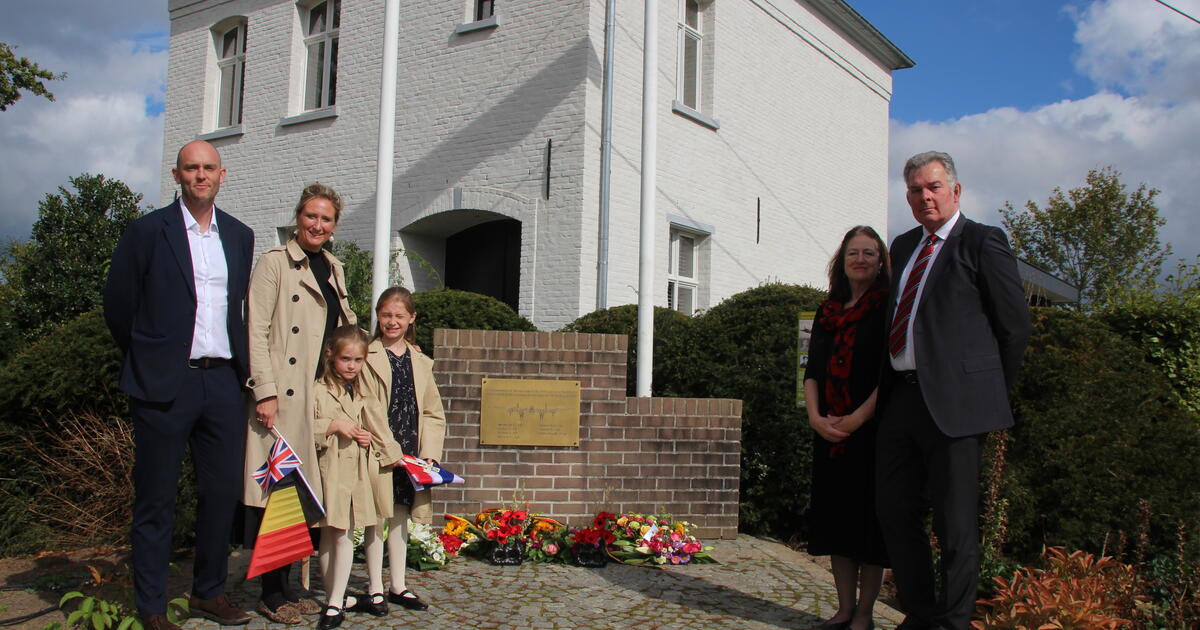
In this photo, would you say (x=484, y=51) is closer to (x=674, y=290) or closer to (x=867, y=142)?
(x=674, y=290)

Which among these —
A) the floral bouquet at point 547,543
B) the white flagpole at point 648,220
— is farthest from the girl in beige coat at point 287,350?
the white flagpole at point 648,220

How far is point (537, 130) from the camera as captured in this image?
9.81 meters

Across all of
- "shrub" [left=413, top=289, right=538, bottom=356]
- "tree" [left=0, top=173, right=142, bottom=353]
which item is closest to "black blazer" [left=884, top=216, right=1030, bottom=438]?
"shrub" [left=413, top=289, right=538, bottom=356]

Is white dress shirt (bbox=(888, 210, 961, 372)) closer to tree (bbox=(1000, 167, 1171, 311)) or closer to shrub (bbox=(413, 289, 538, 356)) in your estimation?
shrub (bbox=(413, 289, 538, 356))

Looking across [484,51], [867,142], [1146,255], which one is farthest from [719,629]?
[1146,255]

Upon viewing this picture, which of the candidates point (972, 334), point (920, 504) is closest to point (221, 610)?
point (920, 504)

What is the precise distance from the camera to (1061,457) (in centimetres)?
518

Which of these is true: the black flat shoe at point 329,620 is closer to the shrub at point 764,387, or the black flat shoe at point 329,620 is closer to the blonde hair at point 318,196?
the blonde hair at point 318,196

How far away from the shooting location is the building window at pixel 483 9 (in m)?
10.6

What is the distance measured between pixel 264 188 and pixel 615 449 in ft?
27.8

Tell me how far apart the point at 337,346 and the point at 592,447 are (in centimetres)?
227

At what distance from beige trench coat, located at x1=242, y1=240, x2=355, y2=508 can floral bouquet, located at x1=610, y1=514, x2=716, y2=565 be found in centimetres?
201

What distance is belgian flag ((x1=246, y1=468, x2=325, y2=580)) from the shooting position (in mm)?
3646

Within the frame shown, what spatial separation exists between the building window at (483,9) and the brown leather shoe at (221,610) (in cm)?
831
